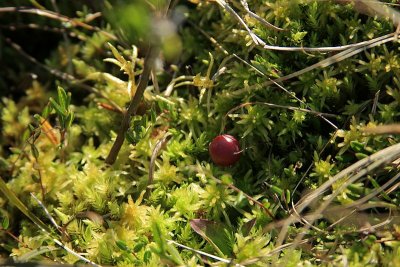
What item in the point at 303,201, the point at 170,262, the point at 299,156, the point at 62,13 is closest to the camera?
the point at 170,262

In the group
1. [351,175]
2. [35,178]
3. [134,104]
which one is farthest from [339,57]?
[35,178]

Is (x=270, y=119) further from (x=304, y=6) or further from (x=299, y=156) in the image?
(x=304, y=6)

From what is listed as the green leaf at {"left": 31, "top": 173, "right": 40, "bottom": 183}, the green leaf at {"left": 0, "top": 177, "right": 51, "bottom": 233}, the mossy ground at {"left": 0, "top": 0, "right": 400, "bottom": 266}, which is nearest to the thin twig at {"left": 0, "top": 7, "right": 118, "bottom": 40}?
the mossy ground at {"left": 0, "top": 0, "right": 400, "bottom": 266}

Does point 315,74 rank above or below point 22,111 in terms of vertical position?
above

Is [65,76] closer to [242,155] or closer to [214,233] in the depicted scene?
[242,155]

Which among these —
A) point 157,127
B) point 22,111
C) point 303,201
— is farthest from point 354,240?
point 22,111

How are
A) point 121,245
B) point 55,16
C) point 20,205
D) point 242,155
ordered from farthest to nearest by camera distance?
point 55,16 < point 242,155 < point 20,205 < point 121,245
